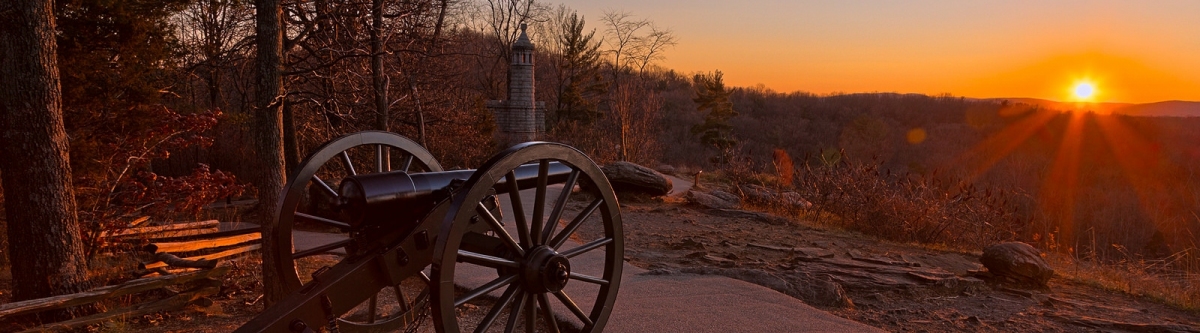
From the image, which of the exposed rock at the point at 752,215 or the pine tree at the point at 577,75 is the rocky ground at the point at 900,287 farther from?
the pine tree at the point at 577,75

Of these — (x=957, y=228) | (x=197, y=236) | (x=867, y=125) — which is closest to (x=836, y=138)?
(x=867, y=125)

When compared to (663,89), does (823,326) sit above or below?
below

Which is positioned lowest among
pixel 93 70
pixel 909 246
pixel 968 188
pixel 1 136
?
pixel 909 246

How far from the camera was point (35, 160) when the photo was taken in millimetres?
4844

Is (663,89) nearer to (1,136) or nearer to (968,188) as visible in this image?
(968,188)

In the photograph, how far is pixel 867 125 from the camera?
50.7 meters

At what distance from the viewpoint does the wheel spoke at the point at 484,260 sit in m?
3.17

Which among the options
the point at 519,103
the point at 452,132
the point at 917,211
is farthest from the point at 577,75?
the point at 917,211

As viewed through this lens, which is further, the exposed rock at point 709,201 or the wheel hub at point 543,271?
the exposed rock at point 709,201

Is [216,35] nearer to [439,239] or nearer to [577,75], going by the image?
[439,239]

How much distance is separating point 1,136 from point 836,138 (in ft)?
163

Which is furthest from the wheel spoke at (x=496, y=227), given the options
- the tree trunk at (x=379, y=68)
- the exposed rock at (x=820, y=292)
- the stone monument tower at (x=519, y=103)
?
the stone monument tower at (x=519, y=103)

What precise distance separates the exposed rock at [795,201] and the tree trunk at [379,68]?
291 inches

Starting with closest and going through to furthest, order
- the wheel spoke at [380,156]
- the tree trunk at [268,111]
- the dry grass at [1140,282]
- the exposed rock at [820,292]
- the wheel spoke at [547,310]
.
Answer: the wheel spoke at [547,310], the wheel spoke at [380,156], the tree trunk at [268,111], the exposed rock at [820,292], the dry grass at [1140,282]
